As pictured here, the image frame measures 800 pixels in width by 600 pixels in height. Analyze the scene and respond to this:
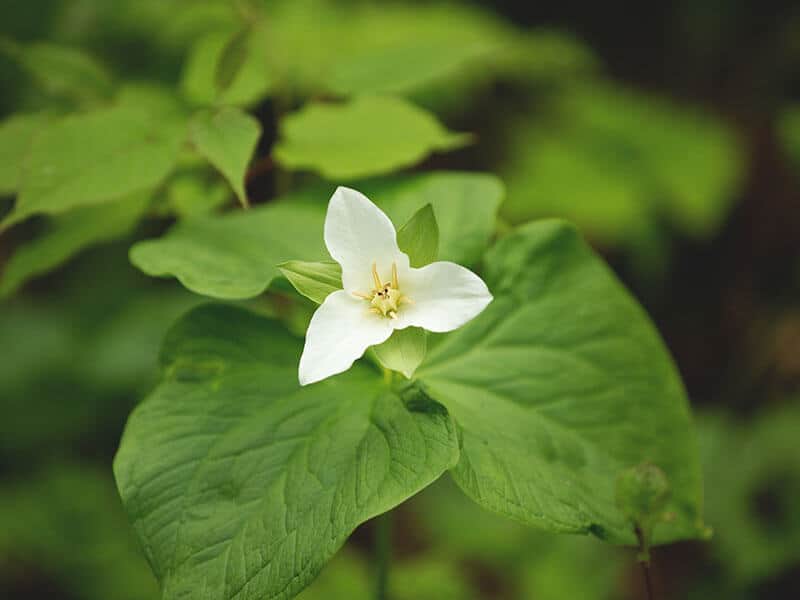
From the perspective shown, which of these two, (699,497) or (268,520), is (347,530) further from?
(699,497)

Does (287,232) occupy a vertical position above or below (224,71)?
below

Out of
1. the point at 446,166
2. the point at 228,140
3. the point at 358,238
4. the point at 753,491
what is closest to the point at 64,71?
the point at 228,140

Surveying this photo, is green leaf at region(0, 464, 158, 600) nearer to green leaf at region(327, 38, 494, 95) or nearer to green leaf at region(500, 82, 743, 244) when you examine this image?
green leaf at region(327, 38, 494, 95)

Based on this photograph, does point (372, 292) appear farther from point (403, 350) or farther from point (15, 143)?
point (15, 143)

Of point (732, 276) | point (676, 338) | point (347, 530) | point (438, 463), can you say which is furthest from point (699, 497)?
point (732, 276)

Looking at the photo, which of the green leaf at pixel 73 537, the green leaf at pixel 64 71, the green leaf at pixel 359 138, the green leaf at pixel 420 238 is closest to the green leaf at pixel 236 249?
the green leaf at pixel 359 138

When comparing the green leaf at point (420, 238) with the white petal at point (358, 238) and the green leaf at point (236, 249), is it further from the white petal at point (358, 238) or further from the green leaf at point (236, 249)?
the green leaf at point (236, 249)
